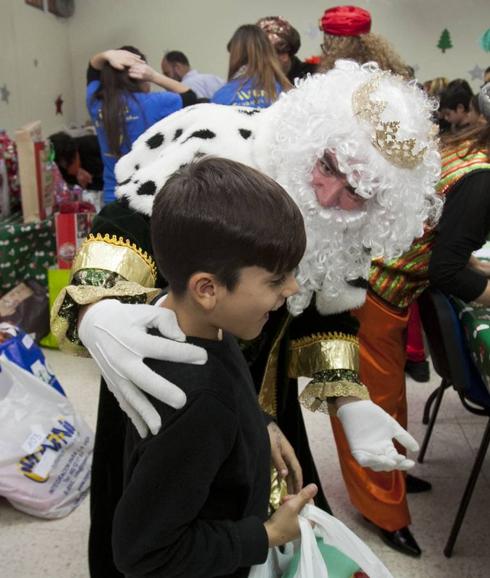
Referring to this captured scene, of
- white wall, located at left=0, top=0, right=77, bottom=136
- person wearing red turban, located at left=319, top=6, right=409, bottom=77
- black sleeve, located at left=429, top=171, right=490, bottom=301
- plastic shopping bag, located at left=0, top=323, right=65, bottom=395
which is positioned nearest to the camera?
black sleeve, located at left=429, top=171, right=490, bottom=301

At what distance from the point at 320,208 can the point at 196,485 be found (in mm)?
631

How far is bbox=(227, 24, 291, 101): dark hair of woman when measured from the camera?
8.19ft

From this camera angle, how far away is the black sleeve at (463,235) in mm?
1563

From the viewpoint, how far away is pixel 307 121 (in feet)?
3.79

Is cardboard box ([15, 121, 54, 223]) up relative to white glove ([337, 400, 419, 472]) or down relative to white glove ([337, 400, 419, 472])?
down

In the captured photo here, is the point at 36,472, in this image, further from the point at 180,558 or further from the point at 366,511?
the point at 180,558

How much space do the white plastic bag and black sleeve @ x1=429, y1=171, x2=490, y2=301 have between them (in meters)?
1.30

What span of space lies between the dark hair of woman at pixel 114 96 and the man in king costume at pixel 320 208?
1416 millimetres

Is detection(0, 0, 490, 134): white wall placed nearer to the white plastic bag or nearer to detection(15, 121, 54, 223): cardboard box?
detection(15, 121, 54, 223): cardboard box

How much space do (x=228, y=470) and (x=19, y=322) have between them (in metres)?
2.76

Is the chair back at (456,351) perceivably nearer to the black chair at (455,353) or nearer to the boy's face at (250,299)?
the black chair at (455,353)

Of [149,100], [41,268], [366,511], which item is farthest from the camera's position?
[41,268]

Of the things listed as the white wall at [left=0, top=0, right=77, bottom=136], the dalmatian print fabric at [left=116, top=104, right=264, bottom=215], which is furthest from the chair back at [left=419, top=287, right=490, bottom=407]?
the white wall at [left=0, top=0, right=77, bottom=136]

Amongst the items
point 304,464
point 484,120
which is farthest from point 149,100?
point 304,464
